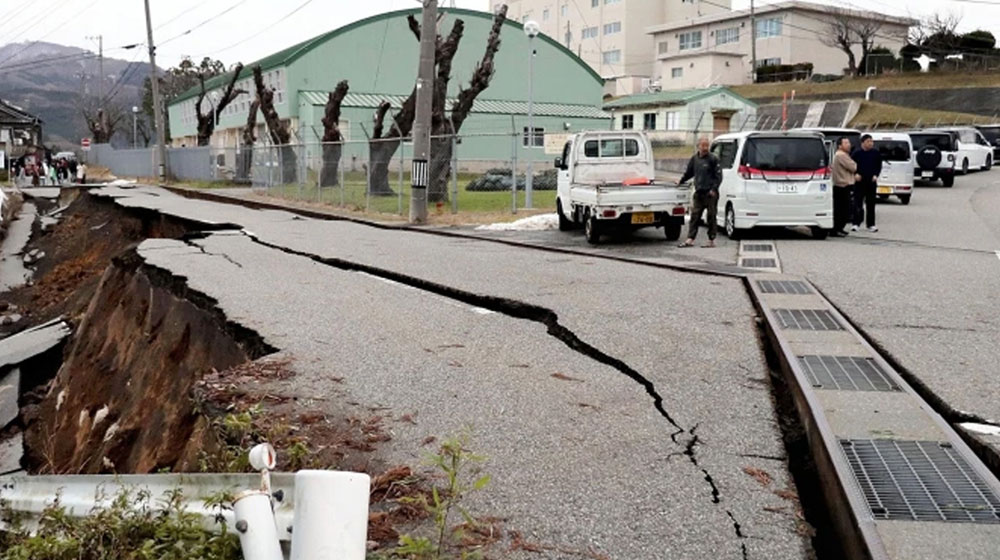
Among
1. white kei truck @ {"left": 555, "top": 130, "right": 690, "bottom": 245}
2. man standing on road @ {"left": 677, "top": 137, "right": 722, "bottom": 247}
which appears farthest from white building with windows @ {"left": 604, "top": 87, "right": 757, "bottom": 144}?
man standing on road @ {"left": 677, "top": 137, "right": 722, "bottom": 247}

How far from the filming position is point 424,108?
834 inches

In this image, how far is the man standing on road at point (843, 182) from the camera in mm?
16703

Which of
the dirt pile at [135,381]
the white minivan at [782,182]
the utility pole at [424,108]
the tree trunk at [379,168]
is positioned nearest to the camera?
the dirt pile at [135,381]

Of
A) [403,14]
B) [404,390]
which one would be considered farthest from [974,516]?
[403,14]

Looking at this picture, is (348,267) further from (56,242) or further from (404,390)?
(56,242)

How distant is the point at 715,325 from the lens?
8.42 metres

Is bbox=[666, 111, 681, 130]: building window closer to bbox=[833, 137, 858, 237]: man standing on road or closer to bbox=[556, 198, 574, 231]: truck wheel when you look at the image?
bbox=[556, 198, 574, 231]: truck wheel

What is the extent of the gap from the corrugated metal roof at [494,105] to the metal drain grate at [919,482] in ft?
147

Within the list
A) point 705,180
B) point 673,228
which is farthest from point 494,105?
point 705,180

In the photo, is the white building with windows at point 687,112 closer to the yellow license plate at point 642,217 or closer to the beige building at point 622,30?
the beige building at point 622,30

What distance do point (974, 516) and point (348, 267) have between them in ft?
33.1

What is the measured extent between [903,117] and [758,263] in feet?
137

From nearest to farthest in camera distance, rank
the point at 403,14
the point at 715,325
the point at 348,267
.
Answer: the point at 715,325
the point at 348,267
the point at 403,14

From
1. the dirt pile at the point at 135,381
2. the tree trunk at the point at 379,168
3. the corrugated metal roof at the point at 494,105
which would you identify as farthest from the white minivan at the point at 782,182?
the corrugated metal roof at the point at 494,105
